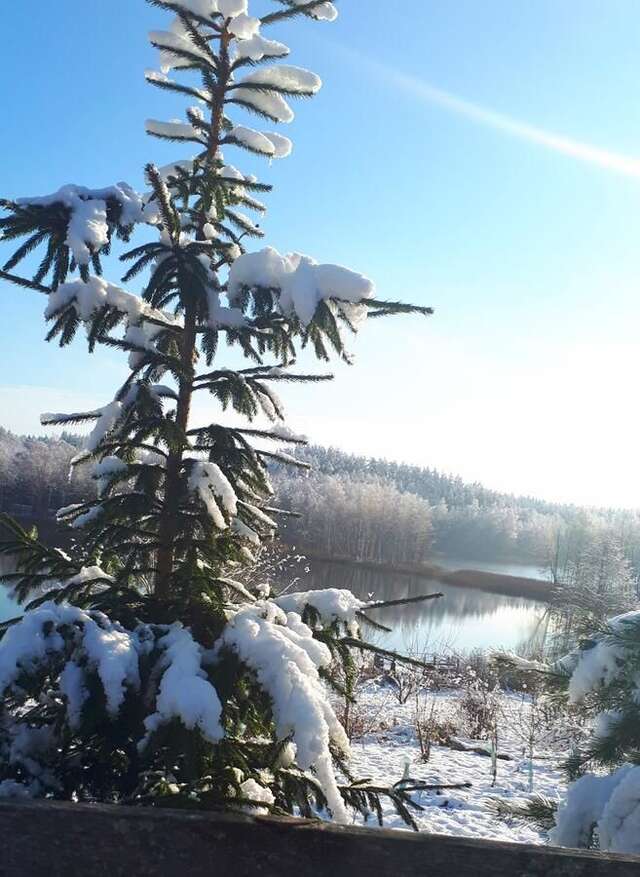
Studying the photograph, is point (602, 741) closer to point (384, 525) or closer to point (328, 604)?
point (328, 604)

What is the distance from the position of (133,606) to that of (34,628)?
0.74m

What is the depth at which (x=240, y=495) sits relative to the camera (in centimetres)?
351

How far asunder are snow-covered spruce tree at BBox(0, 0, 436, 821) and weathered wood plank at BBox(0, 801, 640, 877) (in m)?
0.64

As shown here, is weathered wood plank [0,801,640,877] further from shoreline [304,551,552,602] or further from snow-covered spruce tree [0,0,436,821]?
shoreline [304,551,552,602]

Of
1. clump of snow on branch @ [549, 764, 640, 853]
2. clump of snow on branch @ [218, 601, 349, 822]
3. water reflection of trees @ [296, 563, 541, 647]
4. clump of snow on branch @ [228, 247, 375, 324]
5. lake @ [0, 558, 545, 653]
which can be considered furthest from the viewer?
water reflection of trees @ [296, 563, 541, 647]

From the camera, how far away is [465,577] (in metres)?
53.9

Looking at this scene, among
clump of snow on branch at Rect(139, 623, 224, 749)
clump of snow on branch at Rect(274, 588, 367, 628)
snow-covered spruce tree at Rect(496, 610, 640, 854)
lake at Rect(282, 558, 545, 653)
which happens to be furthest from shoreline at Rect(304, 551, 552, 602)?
clump of snow on branch at Rect(139, 623, 224, 749)

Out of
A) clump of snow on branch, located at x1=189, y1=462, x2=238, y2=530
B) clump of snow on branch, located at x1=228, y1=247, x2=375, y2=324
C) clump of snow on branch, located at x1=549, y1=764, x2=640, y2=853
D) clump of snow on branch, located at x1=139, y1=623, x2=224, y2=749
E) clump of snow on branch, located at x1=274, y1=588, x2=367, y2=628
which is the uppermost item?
clump of snow on branch, located at x1=228, y1=247, x2=375, y2=324

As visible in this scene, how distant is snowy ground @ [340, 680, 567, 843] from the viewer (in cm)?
786

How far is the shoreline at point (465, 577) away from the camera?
4938 cm

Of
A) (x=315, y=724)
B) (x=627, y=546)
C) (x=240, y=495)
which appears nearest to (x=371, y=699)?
(x=240, y=495)

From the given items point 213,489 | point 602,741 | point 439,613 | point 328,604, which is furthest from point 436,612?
point 213,489

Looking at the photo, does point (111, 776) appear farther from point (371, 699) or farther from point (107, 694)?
point (371, 699)

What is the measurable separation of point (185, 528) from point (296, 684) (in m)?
1.28
